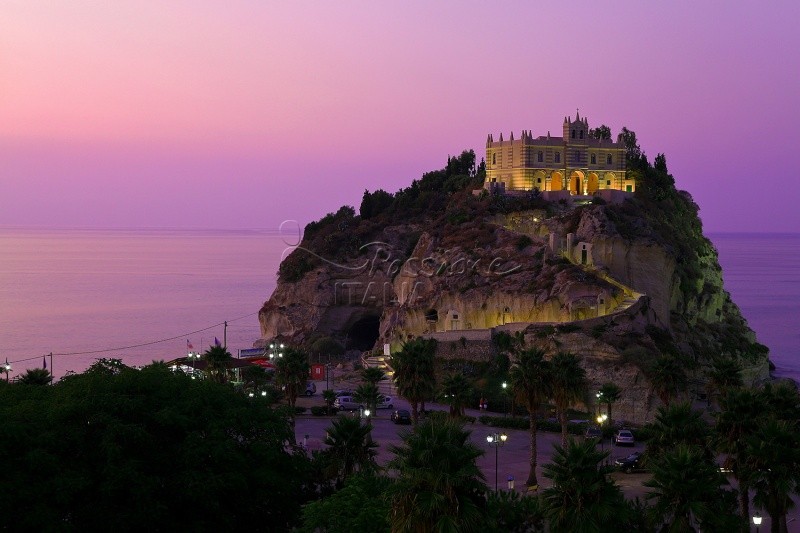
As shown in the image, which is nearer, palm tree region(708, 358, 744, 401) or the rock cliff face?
palm tree region(708, 358, 744, 401)

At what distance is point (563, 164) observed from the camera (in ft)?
330

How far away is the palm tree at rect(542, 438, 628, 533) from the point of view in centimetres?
2670

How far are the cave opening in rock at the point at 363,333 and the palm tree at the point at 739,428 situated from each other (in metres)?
65.8

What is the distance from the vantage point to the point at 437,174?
118 metres

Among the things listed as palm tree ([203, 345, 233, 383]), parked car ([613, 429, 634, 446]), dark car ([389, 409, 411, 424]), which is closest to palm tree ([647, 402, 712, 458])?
parked car ([613, 429, 634, 446])

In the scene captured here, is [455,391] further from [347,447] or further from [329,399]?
[347,447]

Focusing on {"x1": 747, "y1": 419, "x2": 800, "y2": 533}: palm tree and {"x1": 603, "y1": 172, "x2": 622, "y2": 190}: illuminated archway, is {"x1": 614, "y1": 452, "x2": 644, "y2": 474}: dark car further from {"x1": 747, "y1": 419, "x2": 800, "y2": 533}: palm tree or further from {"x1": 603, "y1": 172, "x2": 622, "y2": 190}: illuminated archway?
{"x1": 603, "y1": 172, "x2": 622, "y2": 190}: illuminated archway

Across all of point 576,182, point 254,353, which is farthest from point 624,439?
point 576,182

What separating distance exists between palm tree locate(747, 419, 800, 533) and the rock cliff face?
27244 mm

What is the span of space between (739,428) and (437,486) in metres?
14.5

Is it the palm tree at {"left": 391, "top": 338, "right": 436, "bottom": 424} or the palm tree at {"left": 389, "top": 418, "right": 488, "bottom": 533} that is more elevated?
the palm tree at {"left": 391, "top": 338, "right": 436, "bottom": 424}

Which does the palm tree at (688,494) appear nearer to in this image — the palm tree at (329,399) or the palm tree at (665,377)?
the palm tree at (665,377)

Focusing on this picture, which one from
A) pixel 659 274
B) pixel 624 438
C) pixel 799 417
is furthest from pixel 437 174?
pixel 799 417

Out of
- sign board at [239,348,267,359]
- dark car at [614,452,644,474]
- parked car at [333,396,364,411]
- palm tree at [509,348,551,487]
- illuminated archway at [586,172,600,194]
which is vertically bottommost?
dark car at [614,452,644,474]
